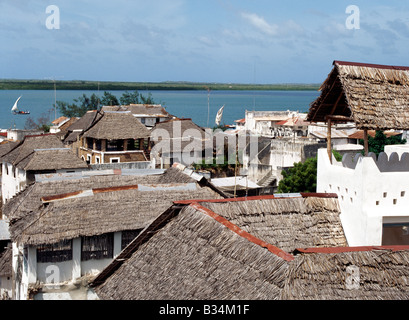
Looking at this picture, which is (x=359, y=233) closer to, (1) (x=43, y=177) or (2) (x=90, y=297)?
(2) (x=90, y=297)

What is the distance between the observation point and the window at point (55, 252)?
468 inches

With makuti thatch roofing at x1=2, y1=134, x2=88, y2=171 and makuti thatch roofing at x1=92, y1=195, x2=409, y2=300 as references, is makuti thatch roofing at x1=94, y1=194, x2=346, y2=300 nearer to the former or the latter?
makuti thatch roofing at x1=92, y1=195, x2=409, y2=300

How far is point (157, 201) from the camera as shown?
43.8 feet

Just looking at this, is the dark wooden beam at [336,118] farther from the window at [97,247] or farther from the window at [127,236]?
the window at [97,247]

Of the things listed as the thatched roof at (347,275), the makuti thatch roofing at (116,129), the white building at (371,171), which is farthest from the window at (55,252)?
the makuti thatch roofing at (116,129)

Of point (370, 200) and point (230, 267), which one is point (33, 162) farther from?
point (230, 267)

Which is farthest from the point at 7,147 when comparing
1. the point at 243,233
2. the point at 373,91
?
the point at 243,233

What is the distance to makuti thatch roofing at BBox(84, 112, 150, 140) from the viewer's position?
86.6 ft

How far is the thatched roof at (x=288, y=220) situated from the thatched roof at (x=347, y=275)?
83.0 inches

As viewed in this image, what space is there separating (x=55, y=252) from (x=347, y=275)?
7.64 m

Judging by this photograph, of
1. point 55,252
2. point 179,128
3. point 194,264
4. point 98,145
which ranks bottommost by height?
point 55,252

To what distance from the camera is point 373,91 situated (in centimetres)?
945

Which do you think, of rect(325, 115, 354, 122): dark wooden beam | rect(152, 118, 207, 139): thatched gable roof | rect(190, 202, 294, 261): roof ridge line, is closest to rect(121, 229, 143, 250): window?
rect(190, 202, 294, 261): roof ridge line
